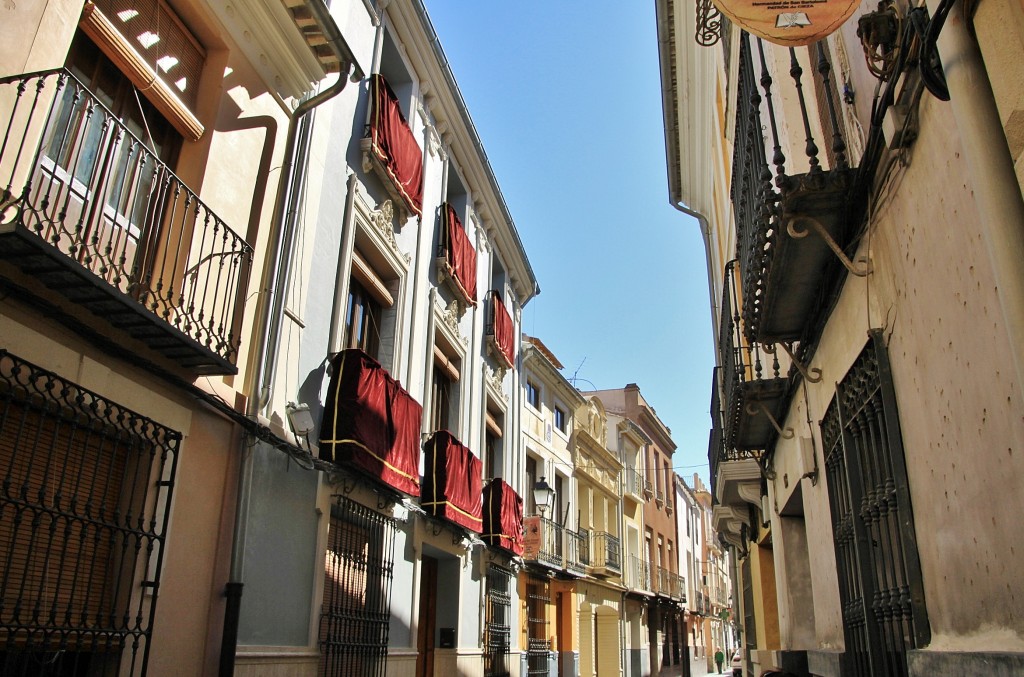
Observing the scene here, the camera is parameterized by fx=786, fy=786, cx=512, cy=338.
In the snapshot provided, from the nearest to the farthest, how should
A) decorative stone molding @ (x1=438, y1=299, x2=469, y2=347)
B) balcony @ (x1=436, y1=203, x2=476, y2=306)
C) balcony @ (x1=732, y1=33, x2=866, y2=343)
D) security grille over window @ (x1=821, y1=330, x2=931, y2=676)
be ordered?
1. security grille over window @ (x1=821, y1=330, x2=931, y2=676)
2. balcony @ (x1=732, y1=33, x2=866, y2=343)
3. balcony @ (x1=436, y1=203, x2=476, y2=306)
4. decorative stone molding @ (x1=438, y1=299, x2=469, y2=347)

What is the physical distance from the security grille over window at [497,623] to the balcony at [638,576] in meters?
13.7

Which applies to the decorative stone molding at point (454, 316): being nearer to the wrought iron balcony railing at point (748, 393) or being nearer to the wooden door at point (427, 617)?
the wooden door at point (427, 617)

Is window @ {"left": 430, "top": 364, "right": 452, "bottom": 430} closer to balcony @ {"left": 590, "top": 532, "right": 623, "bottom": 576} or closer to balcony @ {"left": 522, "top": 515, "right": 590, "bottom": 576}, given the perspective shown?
balcony @ {"left": 522, "top": 515, "right": 590, "bottom": 576}

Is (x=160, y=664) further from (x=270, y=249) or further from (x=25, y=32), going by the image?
(x=25, y=32)

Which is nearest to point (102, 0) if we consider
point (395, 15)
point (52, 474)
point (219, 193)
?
point (219, 193)

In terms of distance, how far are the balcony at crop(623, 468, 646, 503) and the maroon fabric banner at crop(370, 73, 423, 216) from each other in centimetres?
1974

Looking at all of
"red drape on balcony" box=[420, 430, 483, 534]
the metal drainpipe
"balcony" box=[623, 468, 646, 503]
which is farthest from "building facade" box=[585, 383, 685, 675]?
the metal drainpipe

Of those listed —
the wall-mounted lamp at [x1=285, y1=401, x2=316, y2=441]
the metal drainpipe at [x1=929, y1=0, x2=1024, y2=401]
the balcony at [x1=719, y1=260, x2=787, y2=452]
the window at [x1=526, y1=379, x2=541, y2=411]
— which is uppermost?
the window at [x1=526, y1=379, x2=541, y2=411]

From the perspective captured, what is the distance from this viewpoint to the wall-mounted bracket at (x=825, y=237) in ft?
12.7

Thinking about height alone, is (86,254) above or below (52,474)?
above

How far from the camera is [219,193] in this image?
645 centimetres

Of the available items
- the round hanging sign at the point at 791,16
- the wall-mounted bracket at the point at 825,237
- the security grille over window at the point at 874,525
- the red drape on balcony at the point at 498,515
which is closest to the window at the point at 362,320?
the red drape on balcony at the point at 498,515

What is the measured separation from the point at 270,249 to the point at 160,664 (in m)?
3.50

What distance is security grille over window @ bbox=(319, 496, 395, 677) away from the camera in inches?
299
